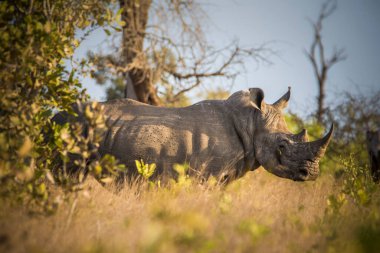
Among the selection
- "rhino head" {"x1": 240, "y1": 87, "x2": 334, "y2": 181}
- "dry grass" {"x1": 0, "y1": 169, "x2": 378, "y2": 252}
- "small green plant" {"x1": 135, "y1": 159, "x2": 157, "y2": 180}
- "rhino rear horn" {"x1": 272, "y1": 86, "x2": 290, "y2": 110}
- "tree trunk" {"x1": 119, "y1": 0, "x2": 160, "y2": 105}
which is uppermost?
"tree trunk" {"x1": 119, "y1": 0, "x2": 160, "y2": 105}

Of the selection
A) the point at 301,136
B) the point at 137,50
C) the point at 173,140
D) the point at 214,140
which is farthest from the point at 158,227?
the point at 137,50

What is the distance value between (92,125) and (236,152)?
2.33 m

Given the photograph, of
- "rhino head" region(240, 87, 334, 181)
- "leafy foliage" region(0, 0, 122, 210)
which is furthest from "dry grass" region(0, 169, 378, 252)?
"rhino head" region(240, 87, 334, 181)

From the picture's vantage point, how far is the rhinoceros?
4.32 m

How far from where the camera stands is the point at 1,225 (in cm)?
237

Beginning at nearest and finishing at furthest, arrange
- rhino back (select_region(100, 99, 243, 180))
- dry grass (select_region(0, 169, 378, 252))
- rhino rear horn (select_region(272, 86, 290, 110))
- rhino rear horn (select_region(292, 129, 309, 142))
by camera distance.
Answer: dry grass (select_region(0, 169, 378, 252))
rhino back (select_region(100, 99, 243, 180))
rhino rear horn (select_region(292, 129, 309, 142))
rhino rear horn (select_region(272, 86, 290, 110))

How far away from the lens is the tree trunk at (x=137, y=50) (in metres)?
7.76

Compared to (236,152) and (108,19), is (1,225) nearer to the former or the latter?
(108,19)

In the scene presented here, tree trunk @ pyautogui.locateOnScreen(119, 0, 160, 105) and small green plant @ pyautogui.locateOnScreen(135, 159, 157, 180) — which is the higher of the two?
tree trunk @ pyautogui.locateOnScreen(119, 0, 160, 105)

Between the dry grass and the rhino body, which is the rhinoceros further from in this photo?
the dry grass

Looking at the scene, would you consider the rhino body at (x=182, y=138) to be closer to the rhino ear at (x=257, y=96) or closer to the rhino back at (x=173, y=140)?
the rhino back at (x=173, y=140)

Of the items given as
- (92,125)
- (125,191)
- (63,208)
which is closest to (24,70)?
(92,125)

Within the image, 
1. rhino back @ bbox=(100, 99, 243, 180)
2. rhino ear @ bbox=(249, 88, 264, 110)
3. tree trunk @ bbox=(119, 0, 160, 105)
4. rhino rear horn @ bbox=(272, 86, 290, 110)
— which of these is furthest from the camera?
tree trunk @ bbox=(119, 0, 160, 105)

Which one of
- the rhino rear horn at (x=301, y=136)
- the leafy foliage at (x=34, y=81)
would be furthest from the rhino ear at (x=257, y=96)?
the leafy foliage at (x=34, y=81)
